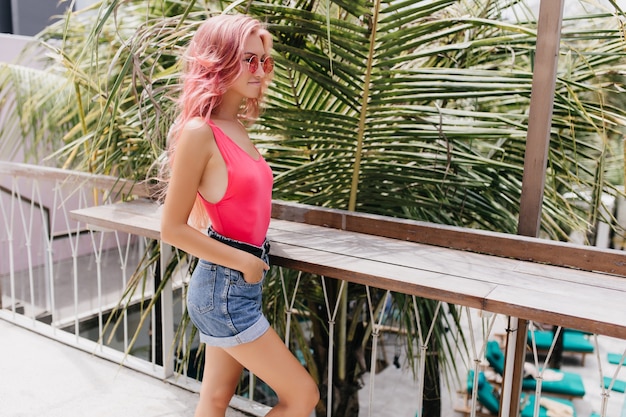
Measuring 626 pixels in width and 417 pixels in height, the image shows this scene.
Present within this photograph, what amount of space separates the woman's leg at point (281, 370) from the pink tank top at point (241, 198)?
0.24 m

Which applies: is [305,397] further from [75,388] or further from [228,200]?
[75,388]

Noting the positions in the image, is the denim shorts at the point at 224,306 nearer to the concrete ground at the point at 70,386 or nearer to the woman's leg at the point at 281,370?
the woman's leg at the point at 281,370

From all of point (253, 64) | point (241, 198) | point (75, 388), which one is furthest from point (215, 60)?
point (75, 388)

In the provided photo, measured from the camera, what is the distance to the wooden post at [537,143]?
4.71 feet

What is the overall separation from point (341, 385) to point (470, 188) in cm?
92

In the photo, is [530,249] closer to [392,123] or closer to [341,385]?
[392,123]

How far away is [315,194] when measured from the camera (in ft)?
6.98

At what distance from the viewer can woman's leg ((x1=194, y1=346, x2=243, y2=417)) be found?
1440 mm

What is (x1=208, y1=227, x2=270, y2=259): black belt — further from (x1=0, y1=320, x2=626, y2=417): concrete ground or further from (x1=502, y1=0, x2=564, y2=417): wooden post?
(x1=0, y1=320, x2=626, y2=417): concrete ground

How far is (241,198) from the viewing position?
129cm

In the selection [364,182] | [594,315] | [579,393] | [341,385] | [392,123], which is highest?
[392,123]

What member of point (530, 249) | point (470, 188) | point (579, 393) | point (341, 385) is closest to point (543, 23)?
point (530, 249)

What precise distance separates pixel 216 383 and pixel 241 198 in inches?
19.2

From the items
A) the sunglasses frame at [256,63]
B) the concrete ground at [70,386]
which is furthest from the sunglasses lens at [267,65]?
the concrete ground at [70,386]
